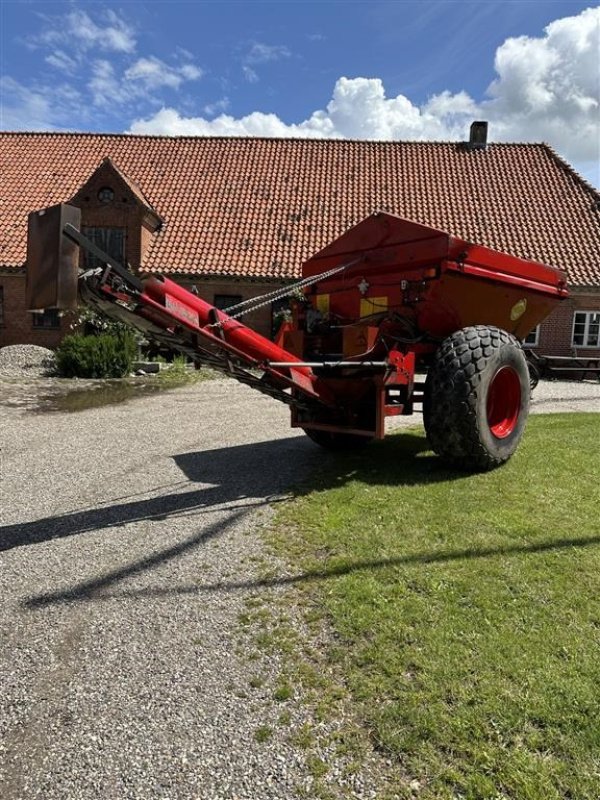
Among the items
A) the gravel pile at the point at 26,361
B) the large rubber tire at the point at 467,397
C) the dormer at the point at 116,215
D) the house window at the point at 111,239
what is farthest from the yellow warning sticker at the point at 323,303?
the house window at the point at 111,239

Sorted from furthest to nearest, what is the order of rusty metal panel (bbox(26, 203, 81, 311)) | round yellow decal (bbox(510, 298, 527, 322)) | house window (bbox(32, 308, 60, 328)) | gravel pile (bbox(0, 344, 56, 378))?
house window (bbox(32, 308, 60, 328))
gravel pile (bbox(0, 344, 56, 378))
round yellow decal (bbox(510, 298, 527, 322))
rusty metal panel (bbox(26, 203, 81, 311))

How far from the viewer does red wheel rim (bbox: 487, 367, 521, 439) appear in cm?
590

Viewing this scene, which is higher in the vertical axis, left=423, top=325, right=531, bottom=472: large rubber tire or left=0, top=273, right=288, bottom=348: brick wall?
left=0, top=273, right=288, bottom=348: brick wall

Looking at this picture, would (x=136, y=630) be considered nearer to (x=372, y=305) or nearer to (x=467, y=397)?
(x=467, y=397)

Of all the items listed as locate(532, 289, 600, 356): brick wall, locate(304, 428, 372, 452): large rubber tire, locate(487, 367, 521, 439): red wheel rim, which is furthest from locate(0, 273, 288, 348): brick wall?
locate(487, 367, 521, 439): red wheel rim

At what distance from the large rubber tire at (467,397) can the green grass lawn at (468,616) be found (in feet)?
0.79

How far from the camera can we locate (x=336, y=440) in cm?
685

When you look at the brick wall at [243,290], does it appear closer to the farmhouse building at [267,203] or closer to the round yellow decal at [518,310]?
the farmhouse building at [267,203]

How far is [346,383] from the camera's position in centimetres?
576

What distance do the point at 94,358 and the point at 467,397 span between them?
11.5 metres

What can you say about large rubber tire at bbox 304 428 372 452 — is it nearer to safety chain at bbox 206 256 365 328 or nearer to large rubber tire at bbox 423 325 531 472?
large rubber tire at bbox 423 325 531 472

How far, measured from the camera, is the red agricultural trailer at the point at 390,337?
15.7ft

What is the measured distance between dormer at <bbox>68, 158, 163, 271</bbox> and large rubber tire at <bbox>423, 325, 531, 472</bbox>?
15.9m

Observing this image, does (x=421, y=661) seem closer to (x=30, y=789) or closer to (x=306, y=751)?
(x=306, y=751)
